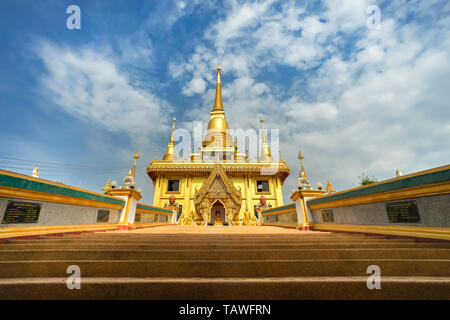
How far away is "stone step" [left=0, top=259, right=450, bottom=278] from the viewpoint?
6.51 ft

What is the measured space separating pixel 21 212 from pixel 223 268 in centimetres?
457

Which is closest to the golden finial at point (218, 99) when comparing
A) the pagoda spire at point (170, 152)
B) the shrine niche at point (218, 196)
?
the pagoda spire at point (170, 152)

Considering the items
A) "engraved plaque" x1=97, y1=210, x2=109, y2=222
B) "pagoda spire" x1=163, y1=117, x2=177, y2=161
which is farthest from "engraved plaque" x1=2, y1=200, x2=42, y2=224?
"pagoda spire" x1=163, y1=117, x2=177, y2=161

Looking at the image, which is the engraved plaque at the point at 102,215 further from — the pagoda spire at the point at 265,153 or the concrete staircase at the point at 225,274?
the pagoda spire at the point at 265,153

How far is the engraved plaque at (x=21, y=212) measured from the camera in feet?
11.2

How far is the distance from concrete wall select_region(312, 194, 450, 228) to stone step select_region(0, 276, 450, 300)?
2491 millimetres

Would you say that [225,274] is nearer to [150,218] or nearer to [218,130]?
[150,218]

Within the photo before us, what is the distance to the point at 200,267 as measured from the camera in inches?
81.0

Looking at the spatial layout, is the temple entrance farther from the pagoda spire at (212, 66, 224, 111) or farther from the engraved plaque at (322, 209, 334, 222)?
the pagoda spire at (212, 66, 224, 111)

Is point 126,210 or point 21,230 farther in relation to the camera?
point 126,210
